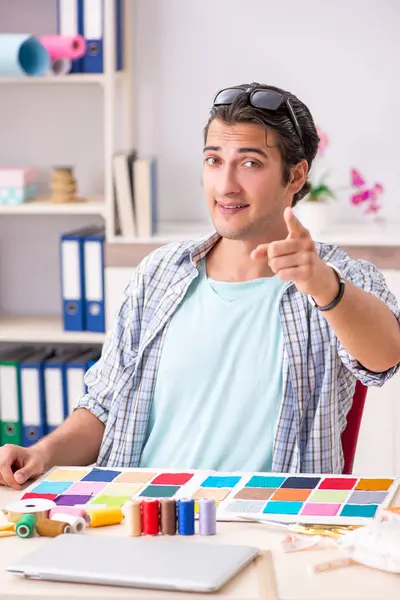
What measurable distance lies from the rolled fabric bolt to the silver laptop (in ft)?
0.22

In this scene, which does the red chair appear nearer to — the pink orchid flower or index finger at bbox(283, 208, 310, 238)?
index finger at bbox(283, 208, 310, 238)

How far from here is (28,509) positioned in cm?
158

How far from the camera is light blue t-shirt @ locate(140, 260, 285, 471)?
2020 mm

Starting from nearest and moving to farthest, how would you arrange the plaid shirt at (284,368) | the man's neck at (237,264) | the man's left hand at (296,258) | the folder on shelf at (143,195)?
the man's left hand at (296,258)
the plaid shirt at (284,368)
the man's neck at (237,264)
the folder on shelf at (143,195)

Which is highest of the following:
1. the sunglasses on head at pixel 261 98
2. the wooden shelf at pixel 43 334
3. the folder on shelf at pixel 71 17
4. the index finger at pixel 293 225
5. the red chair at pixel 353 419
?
the folder on shelf at pixel 71 17

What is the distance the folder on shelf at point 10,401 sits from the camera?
356cm

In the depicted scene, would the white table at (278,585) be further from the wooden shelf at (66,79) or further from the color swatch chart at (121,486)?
the wooden shelf at (66,79)

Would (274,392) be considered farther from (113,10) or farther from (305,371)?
(113,10)

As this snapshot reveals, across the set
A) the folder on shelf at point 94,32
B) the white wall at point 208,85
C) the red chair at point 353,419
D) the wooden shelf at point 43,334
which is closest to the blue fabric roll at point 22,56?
the folder on shelf at point 94,32

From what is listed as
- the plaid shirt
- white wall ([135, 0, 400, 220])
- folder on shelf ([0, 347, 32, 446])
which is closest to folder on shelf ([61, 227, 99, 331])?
folder on shelf ([0, 347, 32, 446])

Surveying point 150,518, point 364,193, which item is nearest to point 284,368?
point 150,518

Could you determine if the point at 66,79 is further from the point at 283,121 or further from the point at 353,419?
the point at 353,419

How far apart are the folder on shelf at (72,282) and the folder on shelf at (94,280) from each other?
0.02 m

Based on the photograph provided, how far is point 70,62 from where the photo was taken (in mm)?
3396
